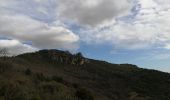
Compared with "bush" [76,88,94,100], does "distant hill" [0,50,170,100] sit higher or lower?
higher

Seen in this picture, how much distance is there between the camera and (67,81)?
38.3 metres

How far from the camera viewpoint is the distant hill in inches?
→ 866

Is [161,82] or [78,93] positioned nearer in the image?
[78,93]

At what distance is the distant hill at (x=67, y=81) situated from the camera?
866 inches

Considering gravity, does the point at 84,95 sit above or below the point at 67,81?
below

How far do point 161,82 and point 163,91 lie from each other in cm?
1198

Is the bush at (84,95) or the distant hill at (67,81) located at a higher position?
the distant hill at (67,81)

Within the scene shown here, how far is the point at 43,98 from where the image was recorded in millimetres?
20875

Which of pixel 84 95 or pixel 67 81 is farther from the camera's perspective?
pixel 67 81

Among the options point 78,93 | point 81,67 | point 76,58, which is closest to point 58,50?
point 76,58

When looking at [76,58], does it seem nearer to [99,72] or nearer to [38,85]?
[99,72]

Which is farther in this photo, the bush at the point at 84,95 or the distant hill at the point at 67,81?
the bush at the point at 84,95

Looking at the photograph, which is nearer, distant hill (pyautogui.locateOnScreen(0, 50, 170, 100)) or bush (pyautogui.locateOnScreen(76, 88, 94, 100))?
distant hill (pyautogui.locateOnScreen(0, 50, 170, 100))

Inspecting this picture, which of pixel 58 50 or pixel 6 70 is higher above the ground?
pixel 58 50
